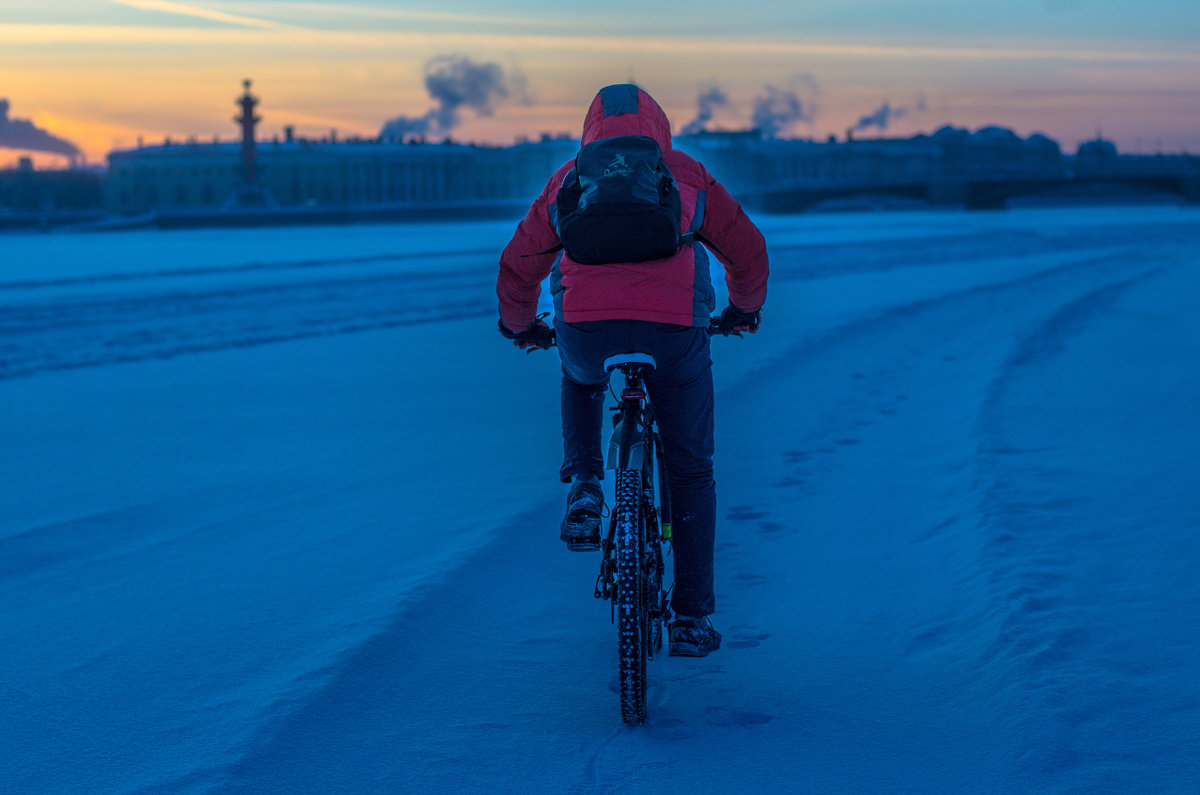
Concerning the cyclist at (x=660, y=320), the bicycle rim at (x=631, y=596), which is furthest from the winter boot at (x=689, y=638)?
the bicycle rim at (x=631, y=596)

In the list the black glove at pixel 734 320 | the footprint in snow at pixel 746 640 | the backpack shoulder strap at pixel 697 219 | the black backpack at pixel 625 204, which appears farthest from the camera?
the footprint in snow at pixel 746 640

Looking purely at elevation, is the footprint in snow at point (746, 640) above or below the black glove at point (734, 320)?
below

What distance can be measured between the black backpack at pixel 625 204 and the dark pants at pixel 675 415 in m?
0.18

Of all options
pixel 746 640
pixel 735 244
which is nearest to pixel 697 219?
pixel 735 244

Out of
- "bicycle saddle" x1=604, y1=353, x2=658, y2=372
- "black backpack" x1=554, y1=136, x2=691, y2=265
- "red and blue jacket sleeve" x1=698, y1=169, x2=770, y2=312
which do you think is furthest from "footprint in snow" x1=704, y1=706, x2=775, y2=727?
"black backpack" x1=554, y1=136, x2=691, y2=265

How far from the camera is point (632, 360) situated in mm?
2854

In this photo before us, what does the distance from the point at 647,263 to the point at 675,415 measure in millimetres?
387

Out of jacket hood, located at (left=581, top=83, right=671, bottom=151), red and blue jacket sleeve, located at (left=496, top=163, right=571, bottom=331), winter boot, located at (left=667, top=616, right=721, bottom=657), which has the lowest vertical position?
winter boot, located at (left=667, top=616, right=721, bottom=657)

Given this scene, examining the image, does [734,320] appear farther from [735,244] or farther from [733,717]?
[733,717]

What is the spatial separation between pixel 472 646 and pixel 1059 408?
4753mm

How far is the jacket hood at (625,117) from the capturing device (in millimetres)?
2785

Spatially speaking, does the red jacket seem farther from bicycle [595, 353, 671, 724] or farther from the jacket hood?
bicycle [595, 353, 671, 724]

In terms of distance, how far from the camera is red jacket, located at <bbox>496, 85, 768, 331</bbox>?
9.15 feet

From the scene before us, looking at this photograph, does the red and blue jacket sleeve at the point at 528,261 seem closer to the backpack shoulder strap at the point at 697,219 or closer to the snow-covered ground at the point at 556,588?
the backpack shoulder strap at the point at 697,219
